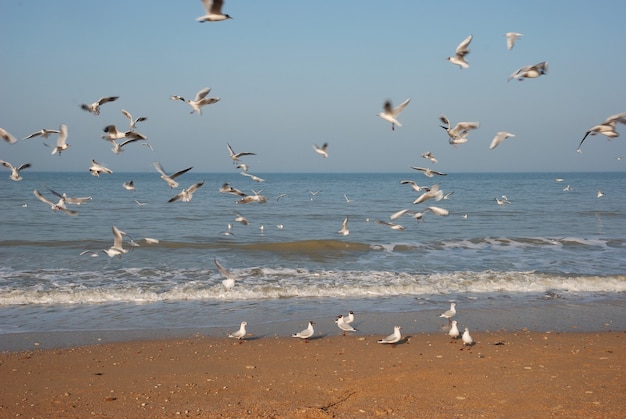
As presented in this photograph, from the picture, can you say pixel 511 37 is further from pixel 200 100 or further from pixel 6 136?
pixel 6 136

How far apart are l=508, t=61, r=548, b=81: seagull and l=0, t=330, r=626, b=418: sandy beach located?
A: 156 inches

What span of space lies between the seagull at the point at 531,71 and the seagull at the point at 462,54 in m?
0.85

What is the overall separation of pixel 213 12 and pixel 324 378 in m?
4.74

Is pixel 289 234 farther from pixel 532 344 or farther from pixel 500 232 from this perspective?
pixel 532 344

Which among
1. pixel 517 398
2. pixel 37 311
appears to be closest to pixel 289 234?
pixel 37 311

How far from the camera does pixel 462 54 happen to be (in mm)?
10375

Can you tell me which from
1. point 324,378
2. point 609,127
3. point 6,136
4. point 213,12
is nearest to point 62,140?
point 6,136

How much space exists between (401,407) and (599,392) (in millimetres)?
2217

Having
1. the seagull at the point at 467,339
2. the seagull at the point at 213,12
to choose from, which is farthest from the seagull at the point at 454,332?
the seagull at the point at 213,12

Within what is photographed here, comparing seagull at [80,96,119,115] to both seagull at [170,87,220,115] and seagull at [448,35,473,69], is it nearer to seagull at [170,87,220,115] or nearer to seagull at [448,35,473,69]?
seagull at [170,87,220,115]

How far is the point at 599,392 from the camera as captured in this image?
6.80 m

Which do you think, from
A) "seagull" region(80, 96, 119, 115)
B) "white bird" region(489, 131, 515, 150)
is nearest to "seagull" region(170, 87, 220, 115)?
"seagull" region(80, 96, 119, 115)

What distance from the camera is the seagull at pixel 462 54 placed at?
33.7ft

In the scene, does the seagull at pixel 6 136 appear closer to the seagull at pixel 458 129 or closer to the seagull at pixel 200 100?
the seagull at pixel 200 100
